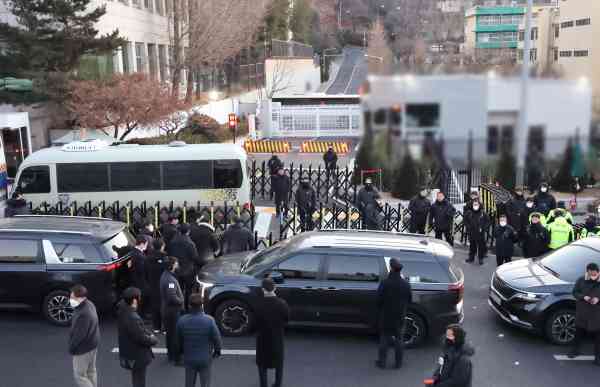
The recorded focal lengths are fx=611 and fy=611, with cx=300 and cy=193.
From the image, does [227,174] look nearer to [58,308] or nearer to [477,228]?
[477,228]

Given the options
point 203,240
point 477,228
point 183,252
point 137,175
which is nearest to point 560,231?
point 477,228

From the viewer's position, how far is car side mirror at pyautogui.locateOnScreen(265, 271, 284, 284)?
367 inches

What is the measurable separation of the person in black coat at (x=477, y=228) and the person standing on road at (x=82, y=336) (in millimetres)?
8566

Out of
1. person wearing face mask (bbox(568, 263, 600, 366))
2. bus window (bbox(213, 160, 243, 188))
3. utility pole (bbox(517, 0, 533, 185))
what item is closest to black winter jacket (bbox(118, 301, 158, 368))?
utility pole (bbox(517, 0, 533, 185))

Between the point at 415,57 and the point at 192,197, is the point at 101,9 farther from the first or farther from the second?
the point at 415,57

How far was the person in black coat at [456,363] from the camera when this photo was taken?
249 inches

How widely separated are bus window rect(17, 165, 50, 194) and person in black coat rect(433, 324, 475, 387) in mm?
13872

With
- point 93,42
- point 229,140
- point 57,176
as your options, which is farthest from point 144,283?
point 229,140

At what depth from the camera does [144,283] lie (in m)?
9.59

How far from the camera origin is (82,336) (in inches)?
277

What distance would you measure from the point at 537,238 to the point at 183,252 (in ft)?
22.9

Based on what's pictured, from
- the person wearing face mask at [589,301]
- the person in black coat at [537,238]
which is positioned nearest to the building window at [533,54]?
the person wearing face mask at [589,301]

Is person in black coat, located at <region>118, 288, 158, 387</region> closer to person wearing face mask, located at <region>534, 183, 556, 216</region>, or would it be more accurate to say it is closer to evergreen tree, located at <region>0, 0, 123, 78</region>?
person wearing face mask, located at <region>534, 183, 556, 216</region>

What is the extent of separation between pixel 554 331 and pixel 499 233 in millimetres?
3459
